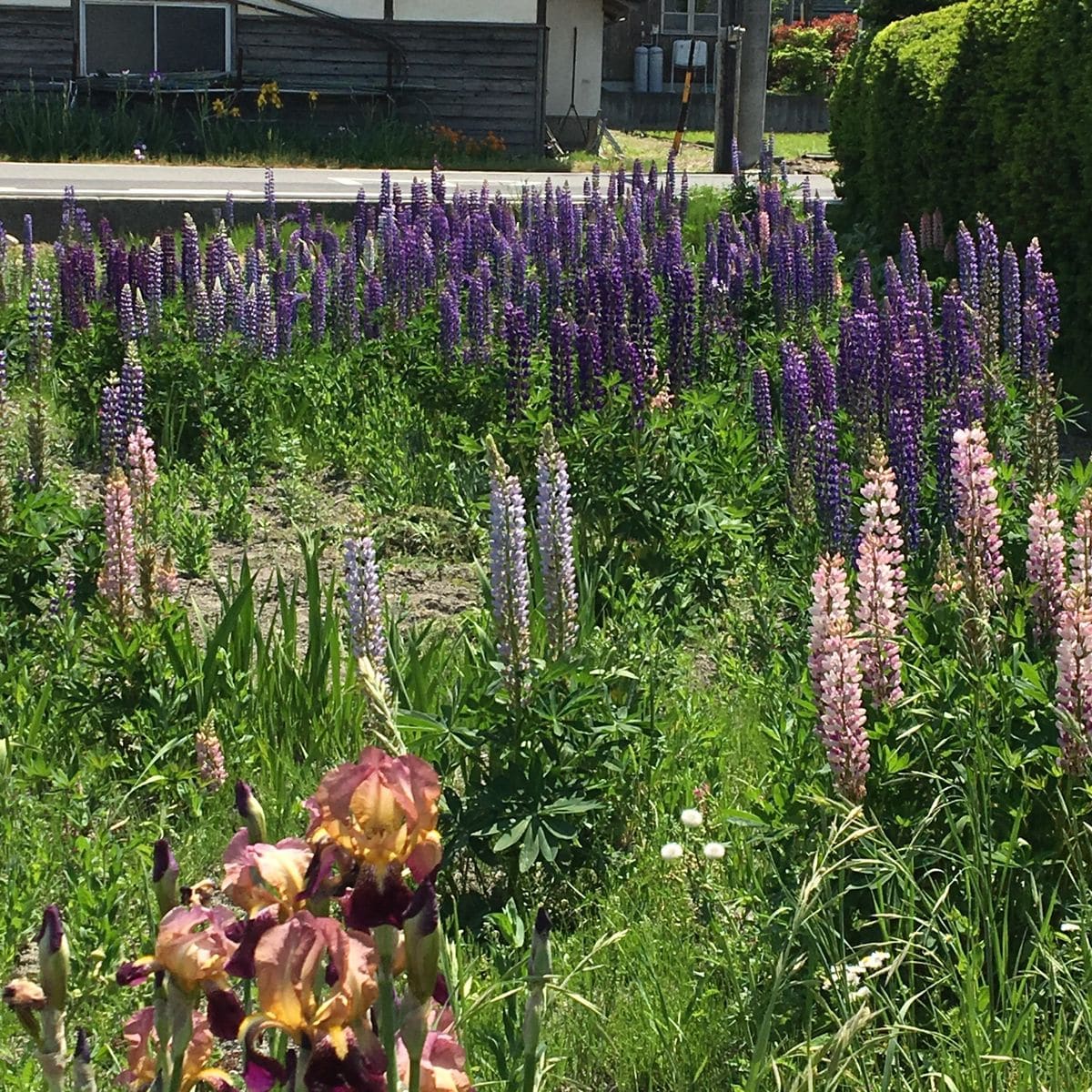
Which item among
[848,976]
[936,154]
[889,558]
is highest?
[936,154]

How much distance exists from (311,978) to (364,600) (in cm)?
261

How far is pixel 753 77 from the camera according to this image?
18.4m

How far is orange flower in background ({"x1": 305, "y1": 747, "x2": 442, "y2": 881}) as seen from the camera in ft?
3.87

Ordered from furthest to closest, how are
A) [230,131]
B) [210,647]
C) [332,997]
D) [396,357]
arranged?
1. [230,131]
2. [396,357]
3. [210,647]
4. [332,997]

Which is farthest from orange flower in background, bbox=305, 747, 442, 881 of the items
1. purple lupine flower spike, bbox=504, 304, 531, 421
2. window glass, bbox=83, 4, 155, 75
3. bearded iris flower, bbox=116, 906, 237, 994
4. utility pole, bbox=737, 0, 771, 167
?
window glass, bbox=83, 4, 155, 75

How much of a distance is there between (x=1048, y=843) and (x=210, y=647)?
216 centimetres

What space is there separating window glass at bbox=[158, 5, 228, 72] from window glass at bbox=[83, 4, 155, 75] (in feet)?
0.75

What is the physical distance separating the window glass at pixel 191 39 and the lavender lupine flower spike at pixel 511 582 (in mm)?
24848

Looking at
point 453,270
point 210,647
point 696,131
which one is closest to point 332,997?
point 210,647

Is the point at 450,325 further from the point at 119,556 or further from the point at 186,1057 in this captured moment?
the point at 186,1057

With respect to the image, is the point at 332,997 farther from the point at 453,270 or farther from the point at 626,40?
the point at 626,40

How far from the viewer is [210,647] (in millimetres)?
4203

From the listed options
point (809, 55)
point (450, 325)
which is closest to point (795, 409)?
point (450, 325)

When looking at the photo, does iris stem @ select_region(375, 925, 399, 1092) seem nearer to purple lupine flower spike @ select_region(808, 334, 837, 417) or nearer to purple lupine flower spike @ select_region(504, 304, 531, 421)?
purple lupine flower spike @ select_region(808, 334, 837, 417)
